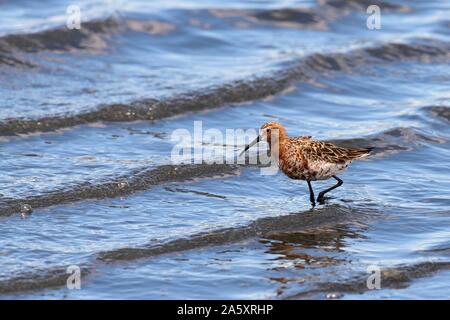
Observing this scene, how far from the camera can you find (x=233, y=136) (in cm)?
1310

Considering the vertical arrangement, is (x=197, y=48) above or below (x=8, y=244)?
above

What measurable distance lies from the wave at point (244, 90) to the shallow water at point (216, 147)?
4 cm

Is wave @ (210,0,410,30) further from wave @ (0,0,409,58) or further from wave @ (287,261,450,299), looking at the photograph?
wave @ (287,261,450,299)

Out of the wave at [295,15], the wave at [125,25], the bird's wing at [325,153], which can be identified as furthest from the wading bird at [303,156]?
the wave at [295,15]

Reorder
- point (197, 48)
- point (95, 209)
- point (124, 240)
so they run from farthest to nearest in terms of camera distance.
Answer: point (197, 48) → point (95, 209) → point (124, 240)

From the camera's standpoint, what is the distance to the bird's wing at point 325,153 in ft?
33.5

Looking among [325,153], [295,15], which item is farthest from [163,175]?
[295,15]

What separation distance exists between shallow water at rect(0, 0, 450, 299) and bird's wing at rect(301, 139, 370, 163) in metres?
0.54

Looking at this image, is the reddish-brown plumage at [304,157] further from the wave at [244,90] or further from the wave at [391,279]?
the wave at [244,90]

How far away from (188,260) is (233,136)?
174 inches

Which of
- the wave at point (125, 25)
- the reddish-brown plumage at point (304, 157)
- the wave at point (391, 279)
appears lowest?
the wave at point (391, 279)

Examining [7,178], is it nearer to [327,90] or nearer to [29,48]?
[29,48]

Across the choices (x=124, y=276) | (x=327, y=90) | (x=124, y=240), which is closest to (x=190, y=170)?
(x=124, y=240)

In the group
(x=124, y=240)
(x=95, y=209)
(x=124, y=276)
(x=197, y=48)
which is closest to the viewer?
(x=124, y=276)
